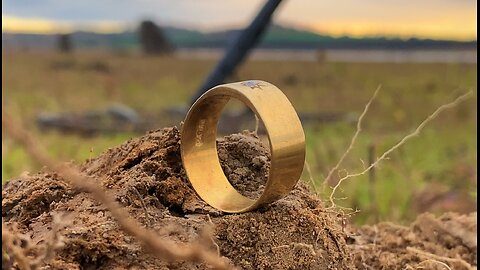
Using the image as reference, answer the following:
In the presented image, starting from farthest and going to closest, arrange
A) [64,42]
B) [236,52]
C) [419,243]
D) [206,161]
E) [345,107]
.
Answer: [64,42]
[345,107]
[236,52]
[419,243]
[206,161]

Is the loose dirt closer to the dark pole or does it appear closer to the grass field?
the grass field

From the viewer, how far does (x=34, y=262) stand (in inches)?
51.0

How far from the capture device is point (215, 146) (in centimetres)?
185

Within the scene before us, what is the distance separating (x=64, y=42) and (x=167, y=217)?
76.1 ft

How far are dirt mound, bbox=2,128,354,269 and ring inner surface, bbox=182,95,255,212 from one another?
0.03 meters

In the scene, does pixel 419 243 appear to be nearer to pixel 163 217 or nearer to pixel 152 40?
pixel 163 217

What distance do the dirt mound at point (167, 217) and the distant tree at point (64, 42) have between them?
2242cm

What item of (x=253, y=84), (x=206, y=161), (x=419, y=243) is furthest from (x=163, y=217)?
(x=419, y=243)

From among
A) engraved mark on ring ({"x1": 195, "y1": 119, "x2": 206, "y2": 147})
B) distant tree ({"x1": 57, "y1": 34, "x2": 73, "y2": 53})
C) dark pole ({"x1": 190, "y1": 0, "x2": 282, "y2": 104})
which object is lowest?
distant tree ({"x1": 57, "y1": 34, "x2": 73, "y2": 53})

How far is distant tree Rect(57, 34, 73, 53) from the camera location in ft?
77.2

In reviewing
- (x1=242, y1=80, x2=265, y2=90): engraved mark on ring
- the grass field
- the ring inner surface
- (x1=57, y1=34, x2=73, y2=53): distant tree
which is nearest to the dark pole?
the grass field

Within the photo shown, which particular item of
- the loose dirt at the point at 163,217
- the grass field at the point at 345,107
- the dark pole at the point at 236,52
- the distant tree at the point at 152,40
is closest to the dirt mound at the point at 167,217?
the loose dirt at the point at 163,217

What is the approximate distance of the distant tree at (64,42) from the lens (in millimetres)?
23530

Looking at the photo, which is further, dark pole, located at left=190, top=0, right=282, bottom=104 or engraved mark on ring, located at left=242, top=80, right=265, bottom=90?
dark pole, located at left=190, top=0, right=282, bottom=104
